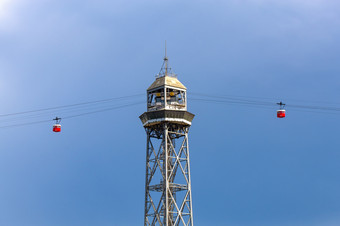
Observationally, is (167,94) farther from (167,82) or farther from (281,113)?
(281,113)

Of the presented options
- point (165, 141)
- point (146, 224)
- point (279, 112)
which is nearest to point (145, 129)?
point (165, 141)

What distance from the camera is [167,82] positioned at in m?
125

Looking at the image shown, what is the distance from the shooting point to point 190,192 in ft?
402

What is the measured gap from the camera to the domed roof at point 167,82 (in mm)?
124625

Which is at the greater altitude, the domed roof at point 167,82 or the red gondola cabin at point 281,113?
the domed roof at point 167,82

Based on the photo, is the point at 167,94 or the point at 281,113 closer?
the point at 281,113

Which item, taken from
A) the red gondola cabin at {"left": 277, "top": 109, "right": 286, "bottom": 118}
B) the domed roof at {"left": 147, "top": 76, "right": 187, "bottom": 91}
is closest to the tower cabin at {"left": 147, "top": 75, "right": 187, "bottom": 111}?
the domed roof at {"left": 147, "top": 76, "right": 187, "bottom": 91}

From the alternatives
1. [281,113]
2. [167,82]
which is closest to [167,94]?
[167,82]

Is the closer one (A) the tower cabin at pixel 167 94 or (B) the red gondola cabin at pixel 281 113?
(B) the red gondola cabin at pixel 281 113

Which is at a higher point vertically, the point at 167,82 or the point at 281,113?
the point at 167,82

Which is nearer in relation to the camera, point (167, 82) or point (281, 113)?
point (281, 113)

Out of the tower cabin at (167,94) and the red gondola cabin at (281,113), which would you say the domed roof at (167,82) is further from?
the red gondola cabin at (281,113)

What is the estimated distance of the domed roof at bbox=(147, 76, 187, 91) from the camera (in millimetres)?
124625

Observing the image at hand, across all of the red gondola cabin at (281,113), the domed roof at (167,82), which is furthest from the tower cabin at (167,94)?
the red gondola cabin at (281,113)
